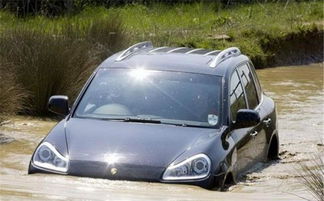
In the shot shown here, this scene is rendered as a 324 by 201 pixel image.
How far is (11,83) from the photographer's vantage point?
1230cm

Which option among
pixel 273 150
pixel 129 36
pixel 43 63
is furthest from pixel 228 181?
pixel 129 36

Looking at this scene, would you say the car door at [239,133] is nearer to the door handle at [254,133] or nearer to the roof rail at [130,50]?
the door handle at [254,133]

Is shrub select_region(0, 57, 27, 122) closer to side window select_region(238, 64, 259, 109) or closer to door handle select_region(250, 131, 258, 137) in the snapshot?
side window select_region(238, 64, 259, 109)

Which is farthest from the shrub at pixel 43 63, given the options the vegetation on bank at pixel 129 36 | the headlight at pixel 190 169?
the headlight at pixel 190 169

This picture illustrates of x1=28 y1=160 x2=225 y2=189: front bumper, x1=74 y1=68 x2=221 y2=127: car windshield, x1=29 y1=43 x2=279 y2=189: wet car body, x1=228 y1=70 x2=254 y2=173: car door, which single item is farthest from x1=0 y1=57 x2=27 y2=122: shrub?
x1=28 y1=160 x2=225 y2=189: front bumper

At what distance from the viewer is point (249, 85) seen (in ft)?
32.9

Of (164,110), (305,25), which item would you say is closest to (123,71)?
(164,110)

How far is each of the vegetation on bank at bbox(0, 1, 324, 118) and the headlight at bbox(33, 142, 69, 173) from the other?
425 cm

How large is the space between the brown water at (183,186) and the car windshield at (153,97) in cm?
81

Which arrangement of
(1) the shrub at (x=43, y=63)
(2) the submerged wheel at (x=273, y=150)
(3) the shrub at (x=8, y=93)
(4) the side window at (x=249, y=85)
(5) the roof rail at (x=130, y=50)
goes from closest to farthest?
(5) the roof rail at (x=130, y=50) < (4) the side window at (x=249, y=85) < (2) the submerged wheel at (x=273, y=150) < (3) the shrub at (x=8, y=93) < (1) the shrub at (x=43, y=63)

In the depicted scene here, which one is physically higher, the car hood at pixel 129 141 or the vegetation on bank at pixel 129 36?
the car hood at pixel 129 141

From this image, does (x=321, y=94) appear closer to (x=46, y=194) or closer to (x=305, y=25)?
(x=305, y=25)

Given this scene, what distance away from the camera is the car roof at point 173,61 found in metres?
8.95

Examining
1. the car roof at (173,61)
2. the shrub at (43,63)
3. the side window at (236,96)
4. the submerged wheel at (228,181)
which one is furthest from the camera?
the shrub at (43,63)
